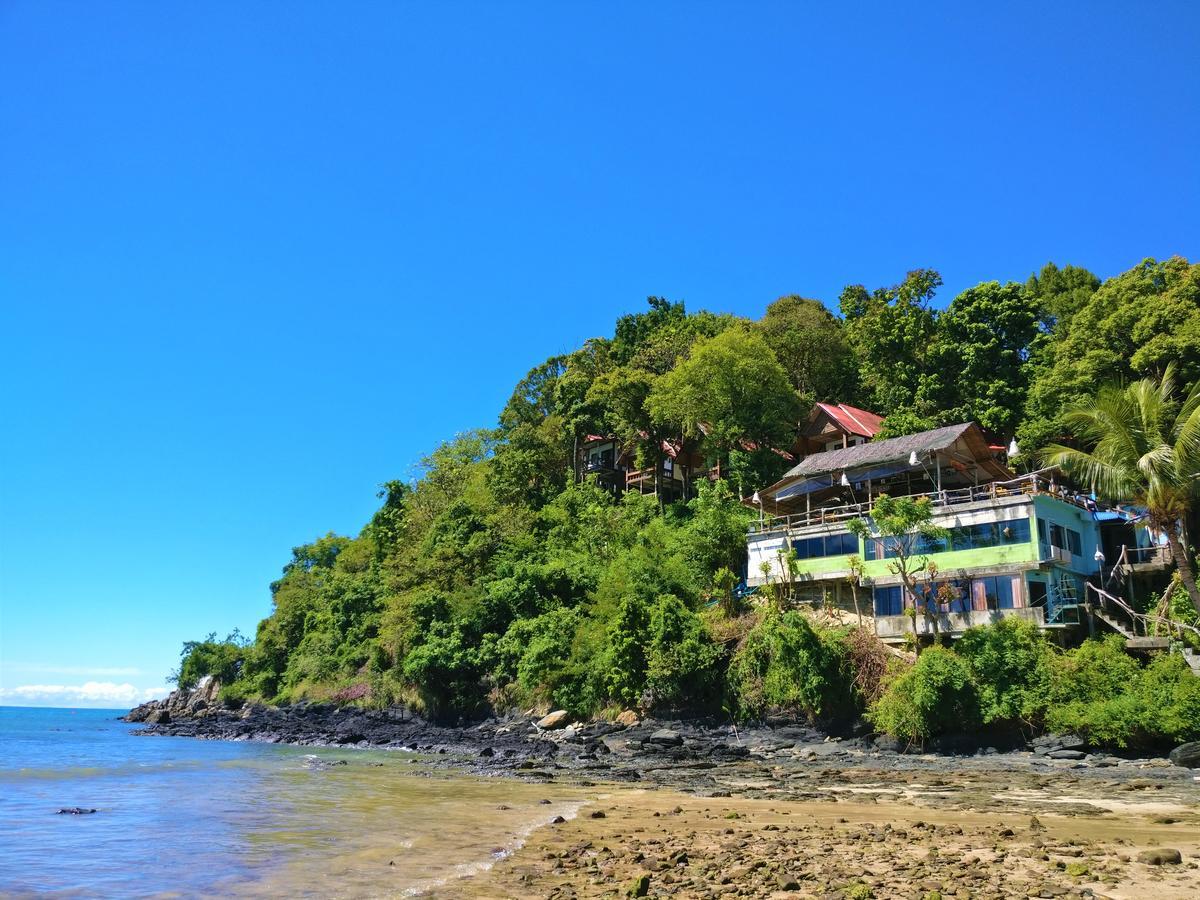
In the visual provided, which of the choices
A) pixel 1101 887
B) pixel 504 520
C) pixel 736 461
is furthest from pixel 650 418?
pixel 1101 887

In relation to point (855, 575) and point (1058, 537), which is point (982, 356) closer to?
point (1058, 537)

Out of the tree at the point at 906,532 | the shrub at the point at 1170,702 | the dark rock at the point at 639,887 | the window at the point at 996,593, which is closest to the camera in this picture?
the dark rock at the point at 639,887

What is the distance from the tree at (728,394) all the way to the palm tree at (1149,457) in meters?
14.8

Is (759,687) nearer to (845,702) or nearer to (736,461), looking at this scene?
(845,702)

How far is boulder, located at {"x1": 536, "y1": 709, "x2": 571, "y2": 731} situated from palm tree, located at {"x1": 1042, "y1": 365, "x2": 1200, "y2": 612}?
2166cm

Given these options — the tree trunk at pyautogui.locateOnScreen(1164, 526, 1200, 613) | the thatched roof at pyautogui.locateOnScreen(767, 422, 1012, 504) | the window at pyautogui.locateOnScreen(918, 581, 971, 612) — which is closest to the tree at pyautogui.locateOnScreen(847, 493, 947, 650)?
the window at pyautogui.locateOnScreen(918, 581, 971, 612)

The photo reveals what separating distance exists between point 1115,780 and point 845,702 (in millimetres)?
9863

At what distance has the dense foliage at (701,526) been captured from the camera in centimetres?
2853

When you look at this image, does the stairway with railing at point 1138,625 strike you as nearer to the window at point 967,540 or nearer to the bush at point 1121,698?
the bush at point 1121,698

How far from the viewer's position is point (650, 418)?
44688 millimetres

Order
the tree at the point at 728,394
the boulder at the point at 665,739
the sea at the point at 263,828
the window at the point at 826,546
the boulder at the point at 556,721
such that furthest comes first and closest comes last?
the tree at the point at 728,394 → the boulder at the point at 556,721 → the window at the point at 826,546 → the boulder at the point at 665,739 → the sea at the point at 263,828

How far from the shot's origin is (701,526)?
35.2 metres

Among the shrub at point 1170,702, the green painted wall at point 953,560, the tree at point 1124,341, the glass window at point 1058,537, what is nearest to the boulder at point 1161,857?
the shrub at point 1170,702

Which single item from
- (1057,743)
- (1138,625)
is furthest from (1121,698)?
(1138,625)
